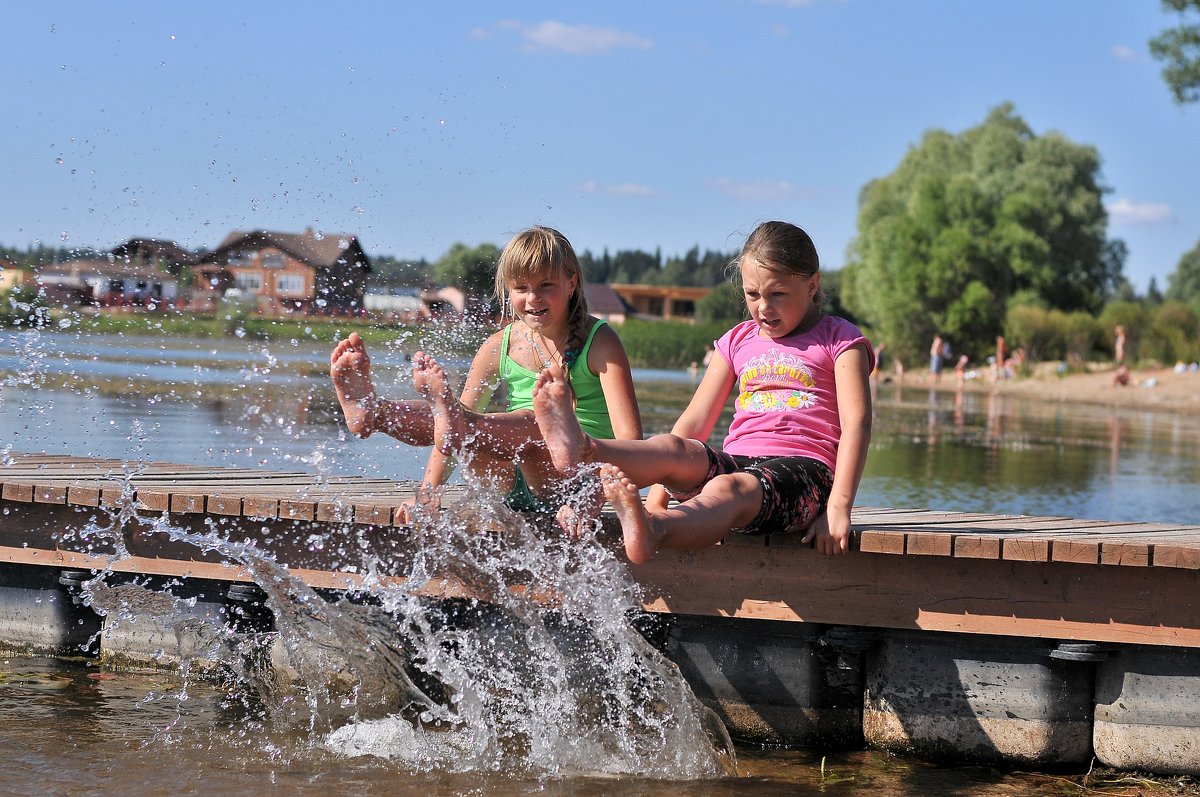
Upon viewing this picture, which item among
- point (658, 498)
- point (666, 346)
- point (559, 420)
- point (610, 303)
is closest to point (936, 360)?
point (666, 346)

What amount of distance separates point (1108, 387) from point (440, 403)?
131ft

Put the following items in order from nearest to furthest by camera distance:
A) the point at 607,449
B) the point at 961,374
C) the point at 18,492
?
the point at 607,449 < the point at 18,492 < the point at 961,374

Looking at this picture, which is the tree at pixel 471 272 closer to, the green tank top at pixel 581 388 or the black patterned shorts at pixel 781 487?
the green tank top at pixel 581 388

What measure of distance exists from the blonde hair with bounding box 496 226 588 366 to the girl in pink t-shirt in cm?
49

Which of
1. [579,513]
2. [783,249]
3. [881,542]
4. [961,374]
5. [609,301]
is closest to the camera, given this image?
[579,513]

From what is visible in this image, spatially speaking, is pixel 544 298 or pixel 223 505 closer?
pixel 544 298

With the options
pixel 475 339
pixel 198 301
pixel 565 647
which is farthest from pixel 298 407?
pixel 565 647

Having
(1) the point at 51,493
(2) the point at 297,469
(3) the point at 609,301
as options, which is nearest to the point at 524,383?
(1) the point at 51,493

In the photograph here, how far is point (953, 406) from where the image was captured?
31953 mm

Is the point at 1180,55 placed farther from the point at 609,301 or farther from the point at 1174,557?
the point at 609,301

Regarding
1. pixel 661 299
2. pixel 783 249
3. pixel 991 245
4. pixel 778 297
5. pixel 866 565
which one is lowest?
pixel 866 565

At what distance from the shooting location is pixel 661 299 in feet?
428

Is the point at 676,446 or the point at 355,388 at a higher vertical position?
the point at 355,388

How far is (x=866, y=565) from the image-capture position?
4582 millimetres
